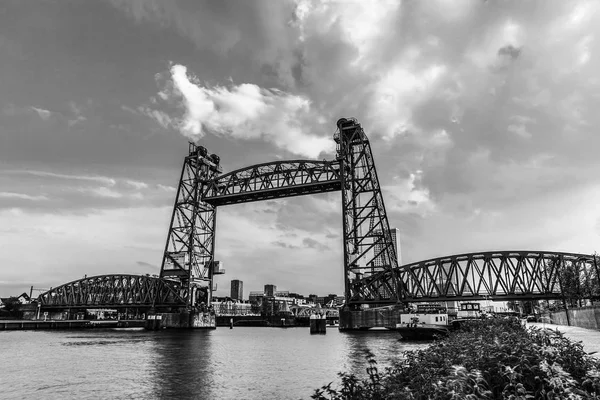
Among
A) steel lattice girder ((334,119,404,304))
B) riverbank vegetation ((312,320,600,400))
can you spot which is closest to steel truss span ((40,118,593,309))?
steel lattice girder ((334,119,404,304))

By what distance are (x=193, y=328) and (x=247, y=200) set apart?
112 feet

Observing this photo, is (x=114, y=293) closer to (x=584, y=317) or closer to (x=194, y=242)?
(x=194, y=242)

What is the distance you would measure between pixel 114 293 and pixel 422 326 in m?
99.8

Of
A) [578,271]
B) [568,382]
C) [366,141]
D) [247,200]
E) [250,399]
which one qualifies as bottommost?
[250,399]

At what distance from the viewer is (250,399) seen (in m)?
21.7

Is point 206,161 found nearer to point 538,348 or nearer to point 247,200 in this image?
point 247,200

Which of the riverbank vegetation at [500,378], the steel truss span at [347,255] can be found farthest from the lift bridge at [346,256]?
the riverbank vegetation at [500,378]

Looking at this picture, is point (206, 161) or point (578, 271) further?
point (206, 161)

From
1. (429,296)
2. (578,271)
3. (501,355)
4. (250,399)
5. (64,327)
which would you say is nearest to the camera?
(501,355)

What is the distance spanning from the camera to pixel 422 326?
62.0 m

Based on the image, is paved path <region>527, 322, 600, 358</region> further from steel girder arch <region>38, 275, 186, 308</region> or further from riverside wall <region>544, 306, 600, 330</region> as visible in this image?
steel girder arch <region>38, 275, 186, 308</region>

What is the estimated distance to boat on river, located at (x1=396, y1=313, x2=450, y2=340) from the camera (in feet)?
199

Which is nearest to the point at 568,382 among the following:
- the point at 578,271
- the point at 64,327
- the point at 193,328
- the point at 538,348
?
the point at 538,348

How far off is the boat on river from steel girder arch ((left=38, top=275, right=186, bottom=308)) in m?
59.5
